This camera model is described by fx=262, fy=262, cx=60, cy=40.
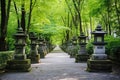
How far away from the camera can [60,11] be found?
164ft

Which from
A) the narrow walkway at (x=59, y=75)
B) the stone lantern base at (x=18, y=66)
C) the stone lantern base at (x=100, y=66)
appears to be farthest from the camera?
the stone lantern base at (x=18, y=66)

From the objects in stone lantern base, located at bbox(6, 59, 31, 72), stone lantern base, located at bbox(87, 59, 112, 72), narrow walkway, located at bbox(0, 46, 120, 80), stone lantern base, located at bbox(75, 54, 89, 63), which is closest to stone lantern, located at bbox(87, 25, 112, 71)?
stone lantern base, located at bbox(87, 59, 112, 72)

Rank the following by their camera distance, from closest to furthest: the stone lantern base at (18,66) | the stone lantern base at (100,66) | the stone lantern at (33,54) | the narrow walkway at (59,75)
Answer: the narrow walkway at (59,75), the stone lantern base at (100,66), the stone lantern base at (18,66), the stone lantern at (33,54)

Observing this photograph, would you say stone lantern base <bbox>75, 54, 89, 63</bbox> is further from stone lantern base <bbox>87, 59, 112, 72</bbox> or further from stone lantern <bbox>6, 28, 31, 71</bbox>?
stone lantern base <bbox>87, 59, 112, 72</bbox>

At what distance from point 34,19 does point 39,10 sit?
2.42 meters

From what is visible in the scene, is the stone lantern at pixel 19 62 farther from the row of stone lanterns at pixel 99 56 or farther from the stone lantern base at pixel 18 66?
the row of stone lanterns at pixel 99 56

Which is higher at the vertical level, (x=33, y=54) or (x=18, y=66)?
(x=33, y=54)

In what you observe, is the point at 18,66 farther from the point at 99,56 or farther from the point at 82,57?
the point at 82,57

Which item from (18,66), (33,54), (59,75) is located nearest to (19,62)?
(18,66)

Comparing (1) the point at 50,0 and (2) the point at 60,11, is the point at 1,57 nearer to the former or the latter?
(1) the point at 50,0

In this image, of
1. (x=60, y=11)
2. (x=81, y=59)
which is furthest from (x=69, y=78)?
(x=60, y=11)

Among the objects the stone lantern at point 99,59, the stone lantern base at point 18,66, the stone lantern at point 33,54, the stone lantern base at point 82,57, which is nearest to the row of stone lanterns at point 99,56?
the stone lantern at point 99,59

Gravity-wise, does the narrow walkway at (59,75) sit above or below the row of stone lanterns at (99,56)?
below

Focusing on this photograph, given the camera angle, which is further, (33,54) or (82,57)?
(33,54)
